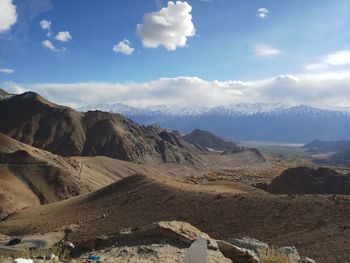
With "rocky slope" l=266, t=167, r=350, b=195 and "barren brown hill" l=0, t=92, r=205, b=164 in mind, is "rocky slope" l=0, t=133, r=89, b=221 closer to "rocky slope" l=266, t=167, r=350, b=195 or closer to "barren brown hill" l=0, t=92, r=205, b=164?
"rocky slope" l=266, t=167, r=350, b=195

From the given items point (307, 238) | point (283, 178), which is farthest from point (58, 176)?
point (307, 238)

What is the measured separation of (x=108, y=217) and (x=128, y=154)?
9354 centimetres

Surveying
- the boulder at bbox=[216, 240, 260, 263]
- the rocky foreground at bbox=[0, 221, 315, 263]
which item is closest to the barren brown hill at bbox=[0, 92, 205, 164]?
the rocky foreground at bbox=[0, 221, 315, 263]

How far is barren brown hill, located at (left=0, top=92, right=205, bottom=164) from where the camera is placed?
128 m

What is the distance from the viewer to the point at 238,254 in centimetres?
1359

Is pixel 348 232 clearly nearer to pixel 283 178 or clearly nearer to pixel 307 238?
pixel 307 238

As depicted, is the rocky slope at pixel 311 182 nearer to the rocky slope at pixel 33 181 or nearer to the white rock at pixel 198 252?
the rocky slope at pixel 33 181

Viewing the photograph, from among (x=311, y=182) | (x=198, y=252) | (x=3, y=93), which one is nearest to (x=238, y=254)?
(x=198, y=252)

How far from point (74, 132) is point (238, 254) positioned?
399 feet

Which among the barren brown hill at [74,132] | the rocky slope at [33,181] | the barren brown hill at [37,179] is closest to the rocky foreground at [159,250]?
the barren brown hill at [37,179]

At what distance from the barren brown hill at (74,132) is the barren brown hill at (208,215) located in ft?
266

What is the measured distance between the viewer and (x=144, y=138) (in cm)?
14900

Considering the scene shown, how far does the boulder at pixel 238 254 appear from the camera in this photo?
13305 millimetres

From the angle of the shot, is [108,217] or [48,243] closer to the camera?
[48,243]
